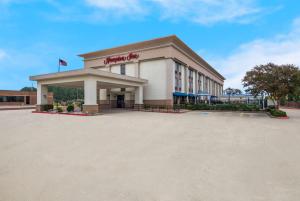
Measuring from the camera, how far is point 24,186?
3.87 m

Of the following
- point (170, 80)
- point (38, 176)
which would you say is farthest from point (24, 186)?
point (170, 80)

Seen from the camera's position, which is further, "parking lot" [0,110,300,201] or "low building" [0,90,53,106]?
"low building" [0,90,53,106]

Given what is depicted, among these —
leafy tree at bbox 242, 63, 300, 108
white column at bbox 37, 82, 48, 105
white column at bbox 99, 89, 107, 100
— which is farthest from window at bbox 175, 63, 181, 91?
white column at bbox 37, 82, 48, 105

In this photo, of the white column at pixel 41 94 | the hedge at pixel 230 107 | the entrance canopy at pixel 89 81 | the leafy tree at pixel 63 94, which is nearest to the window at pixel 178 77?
the hedge at pixel 230 107

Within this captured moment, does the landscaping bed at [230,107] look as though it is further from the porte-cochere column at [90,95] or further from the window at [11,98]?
the window at [11,98]

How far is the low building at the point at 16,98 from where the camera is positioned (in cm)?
4991

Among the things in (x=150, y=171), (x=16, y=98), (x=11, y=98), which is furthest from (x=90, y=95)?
(x=16, y=98)

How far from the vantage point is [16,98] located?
5241cm

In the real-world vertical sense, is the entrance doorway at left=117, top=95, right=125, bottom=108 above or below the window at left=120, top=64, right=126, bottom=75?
below

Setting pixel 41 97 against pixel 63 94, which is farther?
pixel 63 94

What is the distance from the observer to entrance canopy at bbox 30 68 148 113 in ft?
68.6

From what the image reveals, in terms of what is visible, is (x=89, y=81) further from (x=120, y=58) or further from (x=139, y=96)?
(x=120, y=58)

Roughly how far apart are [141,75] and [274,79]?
817 inches

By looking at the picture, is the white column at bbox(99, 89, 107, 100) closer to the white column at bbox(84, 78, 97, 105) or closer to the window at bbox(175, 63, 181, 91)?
the window at bbox(175, 63, 181, 91)
